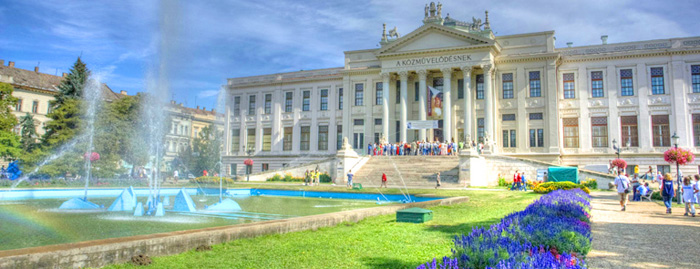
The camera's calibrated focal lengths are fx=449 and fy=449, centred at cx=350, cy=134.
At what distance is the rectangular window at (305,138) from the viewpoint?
50.1 m

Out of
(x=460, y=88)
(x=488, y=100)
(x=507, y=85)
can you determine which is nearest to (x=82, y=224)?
(x=488, y=100)

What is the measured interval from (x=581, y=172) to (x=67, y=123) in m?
38.4

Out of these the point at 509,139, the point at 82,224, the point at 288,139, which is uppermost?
the point at 288,139

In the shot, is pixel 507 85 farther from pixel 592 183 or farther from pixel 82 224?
pixel 82 224

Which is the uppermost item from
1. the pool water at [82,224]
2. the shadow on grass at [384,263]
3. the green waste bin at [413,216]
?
the green waste bin at [413,216]

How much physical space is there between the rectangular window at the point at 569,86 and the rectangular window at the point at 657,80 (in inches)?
238

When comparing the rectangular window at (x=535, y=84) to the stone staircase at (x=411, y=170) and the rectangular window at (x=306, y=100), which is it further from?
the rectangular window at (x=306, y=100)

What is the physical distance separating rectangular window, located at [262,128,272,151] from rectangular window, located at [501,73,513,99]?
85.5 ft

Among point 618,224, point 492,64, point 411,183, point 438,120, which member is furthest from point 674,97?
point 618,224

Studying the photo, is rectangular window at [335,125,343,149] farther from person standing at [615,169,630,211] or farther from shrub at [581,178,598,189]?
person standing at [615,169,630,211]

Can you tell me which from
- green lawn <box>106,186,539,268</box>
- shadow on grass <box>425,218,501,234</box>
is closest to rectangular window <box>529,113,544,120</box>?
shadow on grass <box>425,218,501,234</box>

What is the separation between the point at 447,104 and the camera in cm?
4122

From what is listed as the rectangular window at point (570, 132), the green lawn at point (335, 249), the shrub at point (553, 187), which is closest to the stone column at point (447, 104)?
the rectangular window at point (570, 132)

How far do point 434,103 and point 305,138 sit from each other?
1583cm
